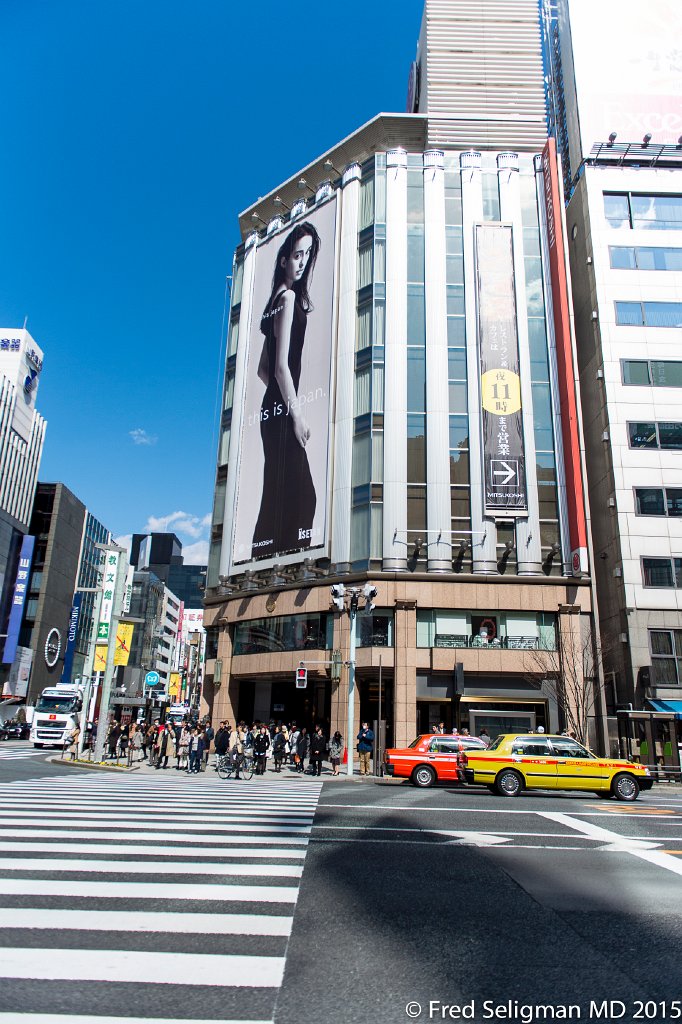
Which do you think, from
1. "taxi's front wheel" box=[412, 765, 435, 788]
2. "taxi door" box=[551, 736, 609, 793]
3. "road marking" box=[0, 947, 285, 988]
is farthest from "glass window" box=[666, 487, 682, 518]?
"road marking" box=[0, 947, 285, 988]

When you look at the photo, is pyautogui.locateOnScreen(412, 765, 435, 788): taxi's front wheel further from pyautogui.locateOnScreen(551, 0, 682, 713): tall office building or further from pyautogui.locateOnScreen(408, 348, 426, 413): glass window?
pyautogui.locateOnScreen(408, 348, 426, 413): glass window

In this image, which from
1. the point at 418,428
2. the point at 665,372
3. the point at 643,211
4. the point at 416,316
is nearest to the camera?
the point at 665,372

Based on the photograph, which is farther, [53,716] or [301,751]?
[53,716]

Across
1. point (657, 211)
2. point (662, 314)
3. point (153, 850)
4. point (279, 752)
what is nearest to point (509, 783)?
point (279, 752)

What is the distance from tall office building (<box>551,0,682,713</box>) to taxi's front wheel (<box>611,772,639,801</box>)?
560 inches

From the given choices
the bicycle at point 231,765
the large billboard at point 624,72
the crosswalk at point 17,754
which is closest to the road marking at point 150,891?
the bicycle at point 231,765

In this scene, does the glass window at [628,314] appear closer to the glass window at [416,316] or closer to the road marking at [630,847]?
the glass window at [416,316]

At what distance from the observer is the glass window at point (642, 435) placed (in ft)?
119

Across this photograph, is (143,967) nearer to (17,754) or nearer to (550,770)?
(550,770)

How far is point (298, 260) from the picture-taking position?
151ft

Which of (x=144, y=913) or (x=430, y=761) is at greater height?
(x=430, y=761)

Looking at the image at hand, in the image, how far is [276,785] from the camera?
20016mm

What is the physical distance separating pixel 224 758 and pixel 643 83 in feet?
160

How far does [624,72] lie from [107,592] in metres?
46.2
